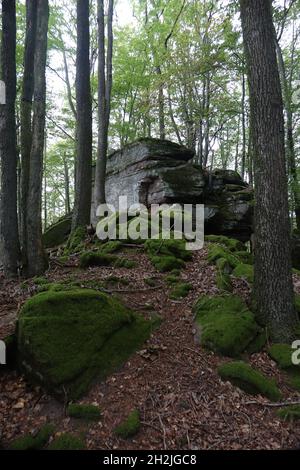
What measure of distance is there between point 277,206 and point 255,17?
2.88 meters

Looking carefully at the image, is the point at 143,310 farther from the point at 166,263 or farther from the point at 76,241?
the point at 76,241

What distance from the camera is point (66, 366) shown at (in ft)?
11.3

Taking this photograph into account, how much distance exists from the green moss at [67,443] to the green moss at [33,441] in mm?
96

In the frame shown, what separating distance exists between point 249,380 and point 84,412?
6.61ft

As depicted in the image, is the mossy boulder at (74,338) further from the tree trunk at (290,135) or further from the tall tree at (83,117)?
the tree trunk at (290,135)

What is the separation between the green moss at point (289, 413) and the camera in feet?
10.8

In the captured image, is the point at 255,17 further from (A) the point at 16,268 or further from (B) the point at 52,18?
(B) the point at 52,18

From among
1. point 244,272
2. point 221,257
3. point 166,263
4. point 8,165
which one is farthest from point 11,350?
point 221,257

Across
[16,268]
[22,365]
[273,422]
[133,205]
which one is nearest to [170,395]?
[273,422]

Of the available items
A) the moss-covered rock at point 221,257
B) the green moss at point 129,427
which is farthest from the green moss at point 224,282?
the green moss at point 129,427

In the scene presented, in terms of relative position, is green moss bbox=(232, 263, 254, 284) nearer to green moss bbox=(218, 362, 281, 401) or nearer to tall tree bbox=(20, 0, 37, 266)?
green moss bbox=(218, 362, 281, 401)

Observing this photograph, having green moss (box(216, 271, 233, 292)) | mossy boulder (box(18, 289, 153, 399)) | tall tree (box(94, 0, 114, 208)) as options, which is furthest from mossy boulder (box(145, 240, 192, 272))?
tall tree (box(94, 0, 114, 208))

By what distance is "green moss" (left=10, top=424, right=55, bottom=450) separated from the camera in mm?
2831

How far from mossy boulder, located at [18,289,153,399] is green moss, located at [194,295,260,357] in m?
0.92
